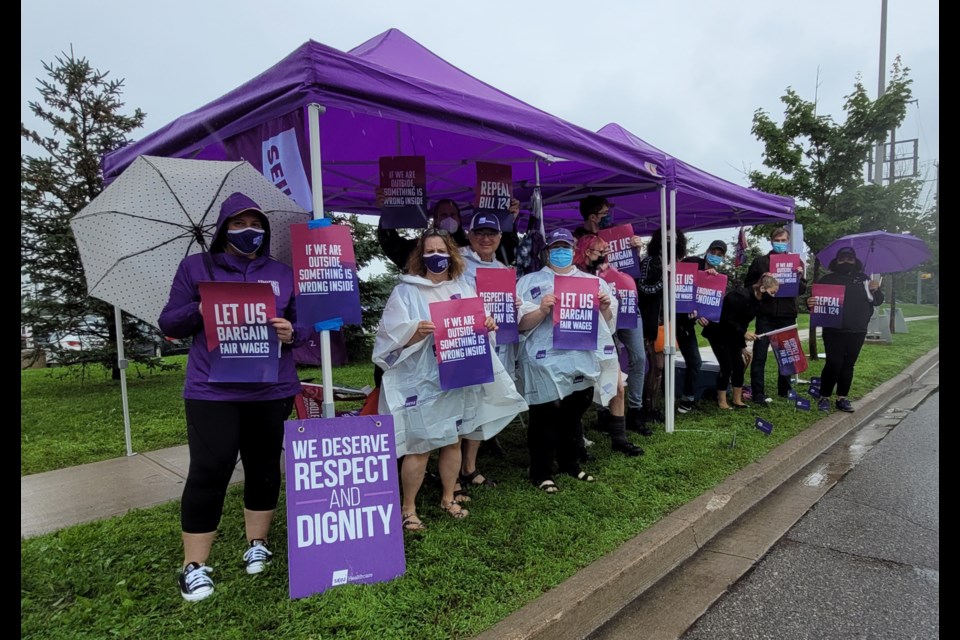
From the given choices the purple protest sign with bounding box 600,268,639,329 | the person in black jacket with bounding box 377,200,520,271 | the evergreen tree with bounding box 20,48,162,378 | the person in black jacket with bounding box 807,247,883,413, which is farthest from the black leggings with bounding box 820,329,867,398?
the evergreen tree with bounding box 20,48,162,378

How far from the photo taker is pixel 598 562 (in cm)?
295

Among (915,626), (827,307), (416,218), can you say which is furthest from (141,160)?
(827,307)

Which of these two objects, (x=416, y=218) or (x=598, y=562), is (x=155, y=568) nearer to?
(x=598, y=562)

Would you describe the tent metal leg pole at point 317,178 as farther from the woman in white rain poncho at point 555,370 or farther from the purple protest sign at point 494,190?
the purple protest sign at point 494,190

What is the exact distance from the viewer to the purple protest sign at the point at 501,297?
3621mm

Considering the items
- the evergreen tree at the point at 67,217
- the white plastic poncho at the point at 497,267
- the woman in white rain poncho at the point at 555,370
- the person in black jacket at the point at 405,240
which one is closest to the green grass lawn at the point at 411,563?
the woman in white rain poncho at the point at 555,370

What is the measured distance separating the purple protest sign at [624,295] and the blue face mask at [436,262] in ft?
6.47

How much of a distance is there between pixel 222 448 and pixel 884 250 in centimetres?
848

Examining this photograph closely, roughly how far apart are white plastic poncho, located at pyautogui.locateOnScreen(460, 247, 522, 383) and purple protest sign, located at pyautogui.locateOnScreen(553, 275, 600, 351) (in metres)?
0.39

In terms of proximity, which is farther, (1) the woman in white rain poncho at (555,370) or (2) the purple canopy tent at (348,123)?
(1) the woman in white rain poncho at (555,370)

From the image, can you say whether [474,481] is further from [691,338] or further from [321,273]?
[691,338]

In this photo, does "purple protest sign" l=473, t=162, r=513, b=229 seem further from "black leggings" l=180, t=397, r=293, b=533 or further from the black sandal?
"black leggings" l=180, t=397, r=293, b=533

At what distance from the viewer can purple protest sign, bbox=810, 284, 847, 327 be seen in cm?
632

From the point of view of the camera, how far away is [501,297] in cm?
372
